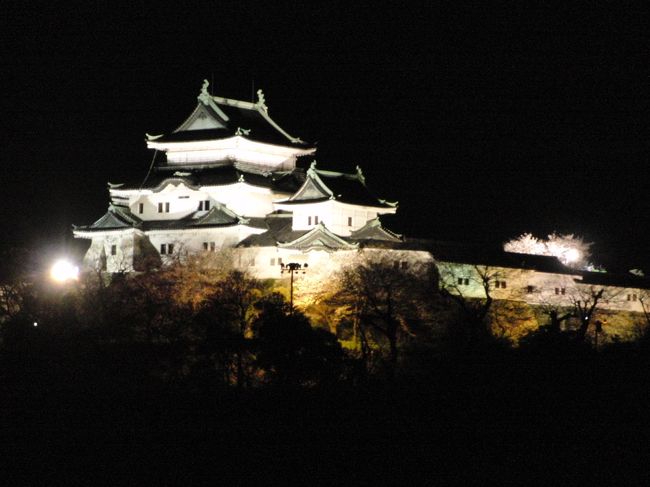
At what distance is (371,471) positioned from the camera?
41688 mm

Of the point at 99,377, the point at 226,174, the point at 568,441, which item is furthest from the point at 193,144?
the point at 568,441

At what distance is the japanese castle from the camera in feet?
186

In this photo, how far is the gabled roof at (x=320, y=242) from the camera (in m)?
54.3

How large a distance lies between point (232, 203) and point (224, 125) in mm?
3409

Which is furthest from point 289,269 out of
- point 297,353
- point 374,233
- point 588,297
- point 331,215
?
point 588,297

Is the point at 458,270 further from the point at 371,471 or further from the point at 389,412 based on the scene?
the point at 371,471

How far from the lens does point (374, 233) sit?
56125 mm

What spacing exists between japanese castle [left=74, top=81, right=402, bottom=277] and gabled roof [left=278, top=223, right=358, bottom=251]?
5 centimetres

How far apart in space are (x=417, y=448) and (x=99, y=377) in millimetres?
10976

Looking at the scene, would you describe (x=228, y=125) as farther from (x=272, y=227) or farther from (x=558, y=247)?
(x=558, y=247)

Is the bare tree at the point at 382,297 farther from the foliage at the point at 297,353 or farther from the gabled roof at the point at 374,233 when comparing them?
the foliage at the point at 297,353

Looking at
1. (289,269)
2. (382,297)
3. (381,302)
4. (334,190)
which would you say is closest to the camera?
(289,269)

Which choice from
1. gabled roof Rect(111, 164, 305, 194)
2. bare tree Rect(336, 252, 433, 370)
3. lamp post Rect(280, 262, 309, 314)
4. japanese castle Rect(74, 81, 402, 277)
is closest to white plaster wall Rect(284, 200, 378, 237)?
japanese castle Rect(74, 81, 402, 277)

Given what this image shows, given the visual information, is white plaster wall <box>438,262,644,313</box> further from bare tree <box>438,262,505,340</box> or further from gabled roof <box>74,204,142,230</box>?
gabled roof <box>74,204,142,230</box>
